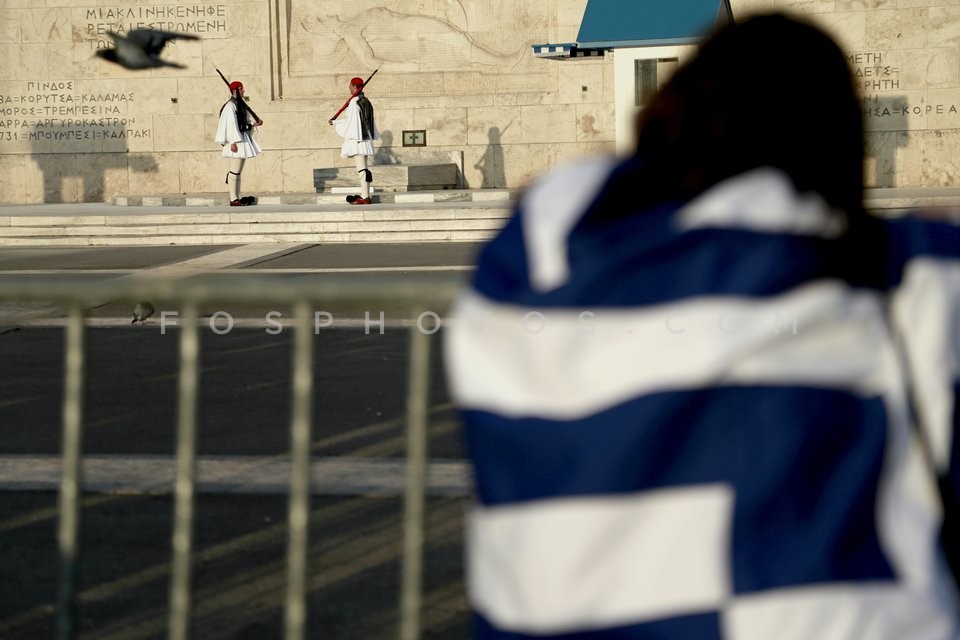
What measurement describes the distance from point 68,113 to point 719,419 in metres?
26.2

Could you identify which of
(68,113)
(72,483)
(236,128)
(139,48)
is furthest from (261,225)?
(72,483)

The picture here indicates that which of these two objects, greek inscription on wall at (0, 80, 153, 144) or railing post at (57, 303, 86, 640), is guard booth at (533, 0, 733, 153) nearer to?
greek inscription on wall at (0, 80, 153, 144)

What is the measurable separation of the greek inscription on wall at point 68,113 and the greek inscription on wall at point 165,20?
3.27 feet

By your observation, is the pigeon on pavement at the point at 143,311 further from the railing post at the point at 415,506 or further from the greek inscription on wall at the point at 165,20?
the greek inscription on wall at the point at 165,20

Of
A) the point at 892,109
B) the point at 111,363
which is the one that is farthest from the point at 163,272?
the point at 892,109

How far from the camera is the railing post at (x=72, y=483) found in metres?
2.70

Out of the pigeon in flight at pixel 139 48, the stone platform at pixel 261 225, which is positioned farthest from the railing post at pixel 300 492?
the pigeon in flight at pixel 139 48

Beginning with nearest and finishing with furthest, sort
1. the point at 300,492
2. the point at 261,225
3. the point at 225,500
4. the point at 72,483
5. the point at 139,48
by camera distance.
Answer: the point at 300,492
the point at 72,483
the point at 225,500
the point at 261,225
the point at 139,48

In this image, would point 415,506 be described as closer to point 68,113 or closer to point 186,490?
point 186,490

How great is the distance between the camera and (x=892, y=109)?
23.8 m

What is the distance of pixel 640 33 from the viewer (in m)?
21.0

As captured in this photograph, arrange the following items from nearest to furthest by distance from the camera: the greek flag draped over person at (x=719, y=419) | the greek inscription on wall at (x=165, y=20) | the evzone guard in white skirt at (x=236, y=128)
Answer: the greek flag draped over person at (x=719, y=419)
the evzone guard in white skirt at (x=236, y=128)
the greek inscription on wall at (x=165, y=20)

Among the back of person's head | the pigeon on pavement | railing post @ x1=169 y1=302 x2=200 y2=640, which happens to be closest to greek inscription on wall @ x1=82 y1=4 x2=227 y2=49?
the pigeon on pavement

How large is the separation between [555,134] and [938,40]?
22.0 feet
